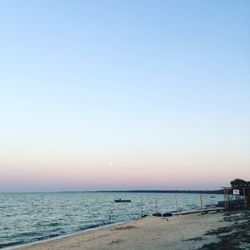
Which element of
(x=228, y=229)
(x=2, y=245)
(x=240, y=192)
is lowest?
(x=2, y=245)

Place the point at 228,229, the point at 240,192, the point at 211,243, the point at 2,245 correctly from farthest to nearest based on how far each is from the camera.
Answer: the point at 240,192 < the point at 2,245 < the point at 228,229 < the point at 211,243

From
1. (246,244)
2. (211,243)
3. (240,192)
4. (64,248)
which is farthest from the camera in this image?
(240,192)

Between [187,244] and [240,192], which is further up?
[240,192]

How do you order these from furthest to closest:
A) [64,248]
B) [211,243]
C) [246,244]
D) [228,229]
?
[64,248], [228,229], [211,243], [246,244]

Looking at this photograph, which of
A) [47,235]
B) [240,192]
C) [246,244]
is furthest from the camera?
[240,192]

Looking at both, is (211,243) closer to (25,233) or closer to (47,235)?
(47,235)

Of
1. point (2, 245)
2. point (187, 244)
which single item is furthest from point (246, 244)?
point (2, 245)

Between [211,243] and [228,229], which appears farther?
[228,229]

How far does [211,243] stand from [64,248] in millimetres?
12872

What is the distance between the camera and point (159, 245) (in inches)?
1004

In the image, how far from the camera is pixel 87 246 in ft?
96.3

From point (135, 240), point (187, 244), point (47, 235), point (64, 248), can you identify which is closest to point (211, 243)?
point (187, 244)

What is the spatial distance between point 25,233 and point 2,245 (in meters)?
10.6

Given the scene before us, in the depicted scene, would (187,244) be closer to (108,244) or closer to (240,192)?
(108,244)
